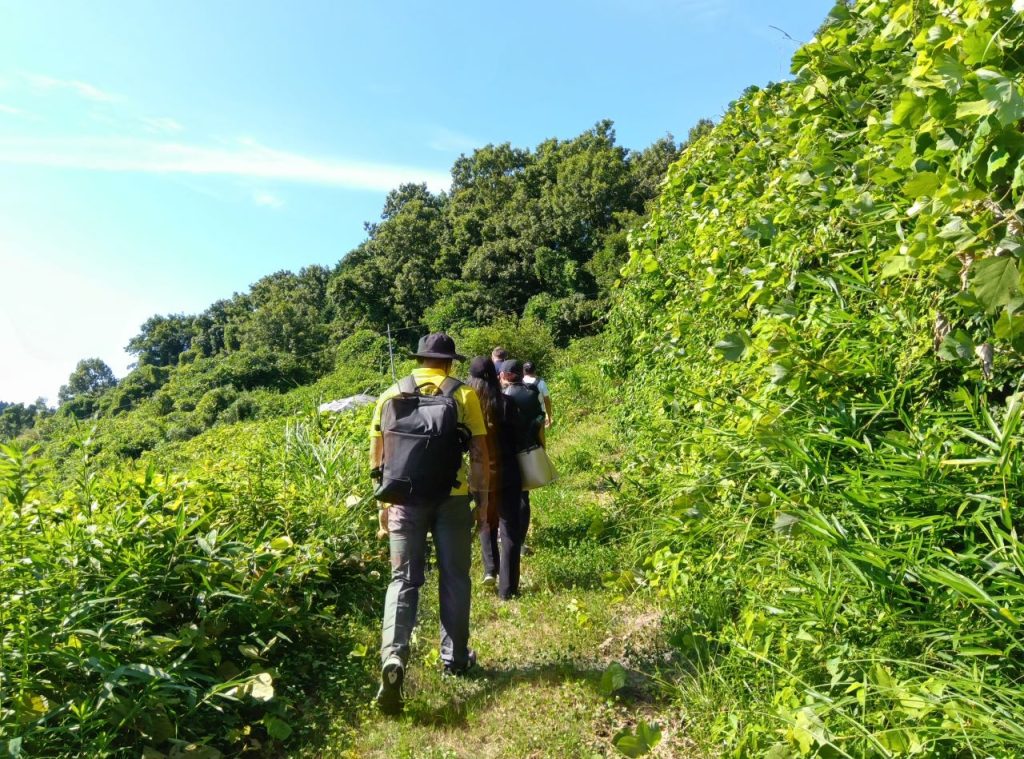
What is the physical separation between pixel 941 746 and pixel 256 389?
55.1 metres

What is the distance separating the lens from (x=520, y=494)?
15.6ft

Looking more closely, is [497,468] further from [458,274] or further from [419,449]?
[458,274]

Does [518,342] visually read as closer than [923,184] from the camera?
No

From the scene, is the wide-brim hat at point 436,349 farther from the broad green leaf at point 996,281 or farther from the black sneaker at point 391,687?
the broad green leaf at point 996,281

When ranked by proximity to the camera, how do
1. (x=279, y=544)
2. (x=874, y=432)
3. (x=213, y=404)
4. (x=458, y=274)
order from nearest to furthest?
(x=874, y=432) → (x=279, y=544) → (x=458, y=274) → (x=213, y=404)

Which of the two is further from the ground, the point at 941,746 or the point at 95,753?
the point at 941,746

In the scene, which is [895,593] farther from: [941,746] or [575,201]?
[575,201]

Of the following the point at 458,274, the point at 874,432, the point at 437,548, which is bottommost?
the point at 437,548

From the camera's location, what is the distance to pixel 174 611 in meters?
3.35

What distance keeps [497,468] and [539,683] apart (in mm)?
1690

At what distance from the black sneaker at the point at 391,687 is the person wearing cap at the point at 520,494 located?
1450mm

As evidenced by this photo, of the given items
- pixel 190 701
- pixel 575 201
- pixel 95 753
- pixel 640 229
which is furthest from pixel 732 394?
pixel 575 201

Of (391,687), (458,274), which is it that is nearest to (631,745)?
(391,687)

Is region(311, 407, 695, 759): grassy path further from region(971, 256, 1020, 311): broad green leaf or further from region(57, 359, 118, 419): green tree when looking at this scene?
region(57, 359, 118, 419): green tree
